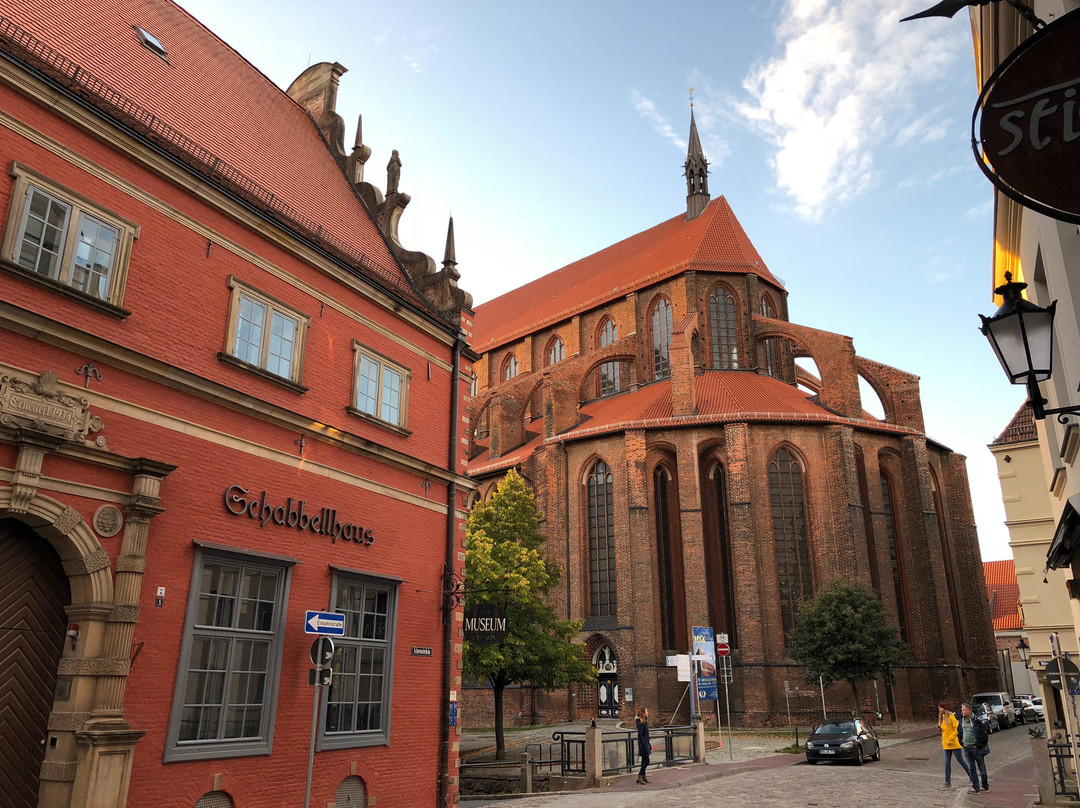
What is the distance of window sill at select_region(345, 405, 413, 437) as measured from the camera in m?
11.7

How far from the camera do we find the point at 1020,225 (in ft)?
32.9

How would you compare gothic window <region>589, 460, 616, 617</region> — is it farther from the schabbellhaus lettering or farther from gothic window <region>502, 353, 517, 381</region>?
the schabbellhaus lettering

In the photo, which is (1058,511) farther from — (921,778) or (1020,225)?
(921,778)

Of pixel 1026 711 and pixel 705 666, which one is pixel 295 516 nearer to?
pixel 705 666

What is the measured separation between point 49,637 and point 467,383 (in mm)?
8345

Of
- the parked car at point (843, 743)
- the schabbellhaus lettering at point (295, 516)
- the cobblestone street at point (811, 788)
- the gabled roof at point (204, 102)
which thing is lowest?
the cobblestone street at point (811, 788)

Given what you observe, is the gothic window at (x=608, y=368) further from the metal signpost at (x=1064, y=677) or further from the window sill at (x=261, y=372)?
the window sill at (x=261, y=372)

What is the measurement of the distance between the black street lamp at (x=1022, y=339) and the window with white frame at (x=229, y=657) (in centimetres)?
820

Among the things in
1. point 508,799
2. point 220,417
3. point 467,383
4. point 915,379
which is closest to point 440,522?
point 467,383

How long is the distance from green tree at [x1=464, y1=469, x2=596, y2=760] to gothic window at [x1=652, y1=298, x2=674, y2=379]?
17422 mm

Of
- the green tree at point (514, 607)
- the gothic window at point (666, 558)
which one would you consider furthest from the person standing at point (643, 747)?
the gothic window at point (666, 558)

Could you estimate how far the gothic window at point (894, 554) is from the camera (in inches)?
1309

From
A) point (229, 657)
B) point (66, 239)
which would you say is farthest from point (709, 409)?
point (66, 239)

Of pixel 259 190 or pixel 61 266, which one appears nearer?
pixel 61 266
